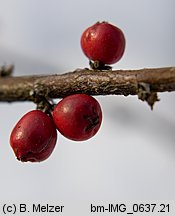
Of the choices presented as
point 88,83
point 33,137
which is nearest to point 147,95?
point 88,83

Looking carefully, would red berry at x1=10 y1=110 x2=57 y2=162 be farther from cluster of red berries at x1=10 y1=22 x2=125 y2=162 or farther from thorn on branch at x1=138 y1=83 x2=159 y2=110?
thorn on branch at x1=138 y1=83 x2=159 y2=110

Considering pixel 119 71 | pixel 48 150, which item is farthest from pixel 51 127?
pixel 119 71

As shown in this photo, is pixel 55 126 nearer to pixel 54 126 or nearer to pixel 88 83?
pixel 54 126

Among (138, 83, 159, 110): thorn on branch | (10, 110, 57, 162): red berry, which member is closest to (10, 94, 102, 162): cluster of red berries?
(10, 110, 57, 162): red berry

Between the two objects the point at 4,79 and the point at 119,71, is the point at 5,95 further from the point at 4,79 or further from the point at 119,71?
the point at 119,71

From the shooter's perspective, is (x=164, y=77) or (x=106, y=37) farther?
(x=106, y=37)
